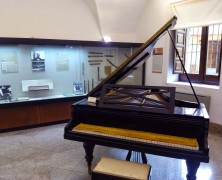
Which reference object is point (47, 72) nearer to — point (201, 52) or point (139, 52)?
point (139, 52)

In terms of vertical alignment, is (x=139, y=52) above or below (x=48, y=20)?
below

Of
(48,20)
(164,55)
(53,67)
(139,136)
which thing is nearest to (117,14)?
(164,55)

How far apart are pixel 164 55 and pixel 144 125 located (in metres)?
3.02

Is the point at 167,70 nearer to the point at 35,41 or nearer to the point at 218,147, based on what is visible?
the point at 218,147

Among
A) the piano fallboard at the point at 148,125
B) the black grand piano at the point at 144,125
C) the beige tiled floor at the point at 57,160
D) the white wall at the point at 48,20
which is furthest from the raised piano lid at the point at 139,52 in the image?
the white wall at the point at 48,20

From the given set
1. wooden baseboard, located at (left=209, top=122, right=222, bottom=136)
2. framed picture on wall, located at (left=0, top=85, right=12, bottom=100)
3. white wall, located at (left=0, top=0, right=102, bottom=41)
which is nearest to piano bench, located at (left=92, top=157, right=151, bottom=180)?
wooden baseboard, located at (left=209, top=122, right=222, bottom=136)

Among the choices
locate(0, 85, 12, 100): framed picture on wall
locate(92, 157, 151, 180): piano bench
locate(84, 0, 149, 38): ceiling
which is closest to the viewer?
locate(92, 157, 151, 180): piano bench

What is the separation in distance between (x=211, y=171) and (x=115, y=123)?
148 cm

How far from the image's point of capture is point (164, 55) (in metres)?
4.60

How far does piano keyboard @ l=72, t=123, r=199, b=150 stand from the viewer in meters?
1.71

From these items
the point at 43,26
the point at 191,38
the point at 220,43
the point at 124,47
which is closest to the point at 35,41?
the point at 43,26

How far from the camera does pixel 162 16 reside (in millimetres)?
4551

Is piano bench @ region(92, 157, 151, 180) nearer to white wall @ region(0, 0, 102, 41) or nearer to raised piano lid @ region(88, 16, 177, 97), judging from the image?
raised piano lid @ region(88, 16, 177, 97)

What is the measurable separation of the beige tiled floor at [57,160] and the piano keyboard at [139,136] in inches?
27.7
